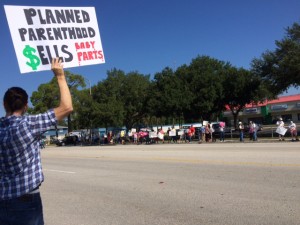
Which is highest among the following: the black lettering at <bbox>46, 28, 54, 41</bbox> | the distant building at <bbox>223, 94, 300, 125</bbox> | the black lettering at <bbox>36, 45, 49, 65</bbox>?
the black lettering at <bbox>46, 28, 54, 41</bbox>

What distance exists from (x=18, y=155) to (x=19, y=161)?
5 cm

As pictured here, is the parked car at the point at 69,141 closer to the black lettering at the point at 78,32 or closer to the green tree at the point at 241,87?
the green tree at the point at 241,87

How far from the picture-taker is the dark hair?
3.57 m

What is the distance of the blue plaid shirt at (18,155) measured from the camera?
11.3ft

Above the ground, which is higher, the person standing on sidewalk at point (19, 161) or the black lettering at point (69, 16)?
the black lettering at point (69, 16)

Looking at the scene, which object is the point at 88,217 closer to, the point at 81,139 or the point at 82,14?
the point at 82,14

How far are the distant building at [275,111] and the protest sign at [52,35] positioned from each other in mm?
70432

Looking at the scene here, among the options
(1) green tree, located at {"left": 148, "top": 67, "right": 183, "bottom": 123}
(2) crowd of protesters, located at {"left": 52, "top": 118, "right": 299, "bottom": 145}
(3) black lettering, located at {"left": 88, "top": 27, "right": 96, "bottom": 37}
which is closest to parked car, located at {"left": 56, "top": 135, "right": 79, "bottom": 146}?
(2) crowd of protesters, located at {"left": 52, "top": 118, "right": 299, "bottom": 145}

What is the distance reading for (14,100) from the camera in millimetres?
3572

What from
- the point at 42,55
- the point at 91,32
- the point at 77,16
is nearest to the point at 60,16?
the point at 77,16

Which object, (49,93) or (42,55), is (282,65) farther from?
(49,93)

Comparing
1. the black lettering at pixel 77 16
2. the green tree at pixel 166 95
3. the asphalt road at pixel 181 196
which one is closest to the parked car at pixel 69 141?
the green tree at pixel 166 95

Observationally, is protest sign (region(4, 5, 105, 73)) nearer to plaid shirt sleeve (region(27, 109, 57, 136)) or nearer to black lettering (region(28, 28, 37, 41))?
black lettering (region(28, 28, 37, 41))

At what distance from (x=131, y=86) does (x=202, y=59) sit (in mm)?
18601
